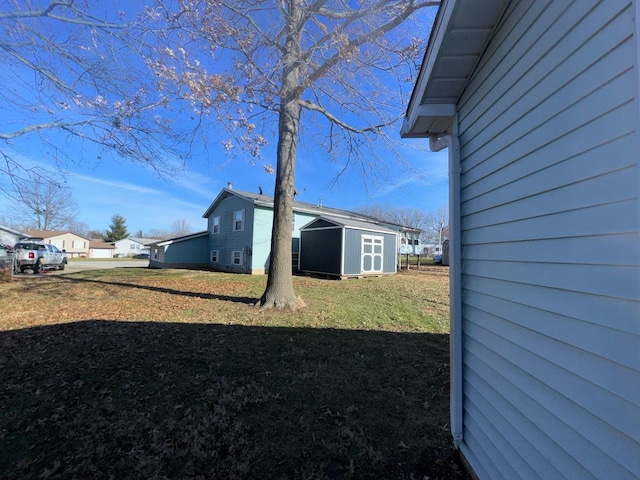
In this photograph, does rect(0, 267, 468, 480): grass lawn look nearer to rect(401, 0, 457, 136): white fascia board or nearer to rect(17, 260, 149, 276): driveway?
rect(401, 0, 457, 136): white fascia board

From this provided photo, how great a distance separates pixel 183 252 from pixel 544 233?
2183cm

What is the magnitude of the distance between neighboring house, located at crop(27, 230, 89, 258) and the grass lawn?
5747cm

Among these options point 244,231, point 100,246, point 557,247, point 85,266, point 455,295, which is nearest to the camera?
point 557,247

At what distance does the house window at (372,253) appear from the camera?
15.5 metres

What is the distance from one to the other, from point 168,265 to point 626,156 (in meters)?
22.4

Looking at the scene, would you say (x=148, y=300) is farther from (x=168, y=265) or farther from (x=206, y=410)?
(x=168, y=265)

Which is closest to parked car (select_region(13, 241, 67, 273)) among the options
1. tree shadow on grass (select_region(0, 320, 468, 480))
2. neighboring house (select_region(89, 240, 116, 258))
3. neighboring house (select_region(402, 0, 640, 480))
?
tree shadow on grass (select_region(0, 320, 468, 480))

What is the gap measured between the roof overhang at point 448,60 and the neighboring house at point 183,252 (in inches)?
796

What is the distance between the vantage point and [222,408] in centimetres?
308

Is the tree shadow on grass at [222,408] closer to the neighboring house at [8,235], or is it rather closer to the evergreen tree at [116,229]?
the neighboring house at [8,235]

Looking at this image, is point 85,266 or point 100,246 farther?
point 100,246

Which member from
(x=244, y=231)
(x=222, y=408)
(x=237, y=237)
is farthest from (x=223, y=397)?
(x=237, y=237)

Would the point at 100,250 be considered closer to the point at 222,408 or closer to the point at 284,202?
the point at 284,202

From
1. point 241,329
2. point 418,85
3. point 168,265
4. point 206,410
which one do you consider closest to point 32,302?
point 241,329
